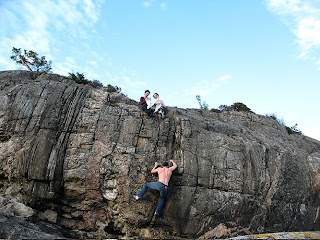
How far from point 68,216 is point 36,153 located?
371 centimetres

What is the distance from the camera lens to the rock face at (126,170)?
12.5 metres

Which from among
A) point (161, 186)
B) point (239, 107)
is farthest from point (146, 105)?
point (239, 107)

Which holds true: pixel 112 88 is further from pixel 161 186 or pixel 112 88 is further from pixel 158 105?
pixel 161 186

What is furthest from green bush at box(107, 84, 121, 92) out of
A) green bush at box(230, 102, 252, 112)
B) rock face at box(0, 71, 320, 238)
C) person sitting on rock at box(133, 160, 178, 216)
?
green bush at box(230, 102, 252, 112)

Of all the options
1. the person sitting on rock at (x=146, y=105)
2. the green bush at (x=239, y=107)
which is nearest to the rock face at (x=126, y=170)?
the person sitting on rock at (x=146, y=105)

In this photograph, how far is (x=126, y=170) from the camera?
42.4 ft

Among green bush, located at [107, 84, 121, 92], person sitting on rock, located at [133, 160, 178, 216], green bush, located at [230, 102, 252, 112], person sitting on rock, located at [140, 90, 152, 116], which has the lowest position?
person sitting on rock, located at [133, 160, 178, 216]

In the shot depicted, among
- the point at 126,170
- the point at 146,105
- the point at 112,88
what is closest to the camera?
the point at 126,170

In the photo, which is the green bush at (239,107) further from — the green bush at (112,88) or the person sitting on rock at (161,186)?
the person sitting on rock at (161,186)

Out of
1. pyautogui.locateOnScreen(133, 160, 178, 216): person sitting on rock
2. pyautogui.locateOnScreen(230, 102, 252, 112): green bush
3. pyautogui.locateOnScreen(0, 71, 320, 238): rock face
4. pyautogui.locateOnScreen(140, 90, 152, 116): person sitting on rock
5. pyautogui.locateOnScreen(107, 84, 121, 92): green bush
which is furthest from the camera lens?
pyautogui.locateOnScreen(230, 102, 252, 112): green bush

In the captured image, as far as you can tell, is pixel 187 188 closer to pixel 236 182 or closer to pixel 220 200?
pixel 220 200

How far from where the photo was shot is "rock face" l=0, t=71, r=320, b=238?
12531 millimetres

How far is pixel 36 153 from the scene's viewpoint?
12523mm

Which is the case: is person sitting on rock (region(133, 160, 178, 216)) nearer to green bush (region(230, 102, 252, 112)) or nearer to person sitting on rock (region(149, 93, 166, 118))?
person sitting on rock (region(149, 93, 166, 118))
